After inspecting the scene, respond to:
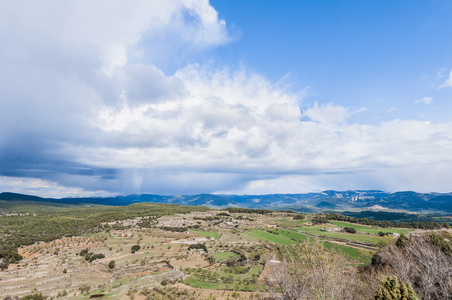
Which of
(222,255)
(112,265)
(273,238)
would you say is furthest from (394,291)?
(273,238)

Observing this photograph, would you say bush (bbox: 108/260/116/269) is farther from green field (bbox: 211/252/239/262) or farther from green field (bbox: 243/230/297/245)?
green field (bbox: 243/230/297/245)

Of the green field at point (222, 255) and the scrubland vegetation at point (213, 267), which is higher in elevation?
the scrubland vegetation at point (213, 267)

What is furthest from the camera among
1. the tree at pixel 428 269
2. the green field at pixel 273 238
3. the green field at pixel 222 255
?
the green field at pixel 273 238

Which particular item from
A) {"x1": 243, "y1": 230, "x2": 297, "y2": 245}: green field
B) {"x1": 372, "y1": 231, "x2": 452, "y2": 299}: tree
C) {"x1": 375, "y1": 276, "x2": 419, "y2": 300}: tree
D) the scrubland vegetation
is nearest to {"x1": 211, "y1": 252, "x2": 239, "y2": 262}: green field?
the scrubland vegetation

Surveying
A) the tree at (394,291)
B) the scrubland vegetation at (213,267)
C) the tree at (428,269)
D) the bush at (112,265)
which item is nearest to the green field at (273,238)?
the scrubland vegetation at (213,267)

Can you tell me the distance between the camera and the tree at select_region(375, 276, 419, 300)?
13617mm

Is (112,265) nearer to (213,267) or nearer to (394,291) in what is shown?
(213,267)

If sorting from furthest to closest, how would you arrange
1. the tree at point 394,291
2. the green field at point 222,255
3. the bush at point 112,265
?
the green field at point 222,255 < the bush at point 112,265 < the tree at point 394,291

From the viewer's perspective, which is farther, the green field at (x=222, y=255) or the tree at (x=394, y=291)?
the green field at (x=222, y=255)

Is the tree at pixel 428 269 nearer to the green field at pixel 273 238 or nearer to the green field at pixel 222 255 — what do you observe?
the green field at pixel 222 255

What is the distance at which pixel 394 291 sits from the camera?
13797 millimetres

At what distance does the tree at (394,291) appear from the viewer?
13.6 metres

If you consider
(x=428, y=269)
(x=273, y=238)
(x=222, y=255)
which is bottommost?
(x=273, y=238)

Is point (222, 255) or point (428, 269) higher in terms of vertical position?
point (428, 269)
